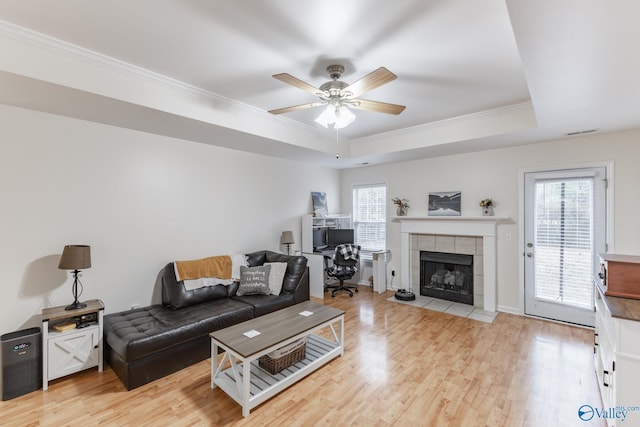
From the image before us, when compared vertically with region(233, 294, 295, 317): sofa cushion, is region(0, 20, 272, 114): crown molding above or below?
above

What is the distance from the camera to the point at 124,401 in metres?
2.31

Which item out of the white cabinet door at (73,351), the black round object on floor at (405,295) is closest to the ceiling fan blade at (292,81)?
the white cabinet door at (73,351)

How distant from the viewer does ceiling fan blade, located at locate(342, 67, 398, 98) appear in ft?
6.50

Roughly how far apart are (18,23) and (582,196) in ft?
19.4

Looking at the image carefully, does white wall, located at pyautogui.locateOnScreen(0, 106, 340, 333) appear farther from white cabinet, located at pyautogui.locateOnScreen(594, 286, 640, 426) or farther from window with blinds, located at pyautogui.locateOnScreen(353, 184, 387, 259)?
white cabinet, located at pyautogui.locateOnScreen(594, 286, 640, 426)

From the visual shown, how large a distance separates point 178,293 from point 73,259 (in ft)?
3.56

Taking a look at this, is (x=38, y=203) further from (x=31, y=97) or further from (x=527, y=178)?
(x=527, y=178)

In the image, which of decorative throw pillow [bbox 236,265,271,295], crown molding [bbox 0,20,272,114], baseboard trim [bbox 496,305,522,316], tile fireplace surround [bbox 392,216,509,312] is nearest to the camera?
crown molding [bbox 0,20,272,114]

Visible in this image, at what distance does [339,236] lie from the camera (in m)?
5.75

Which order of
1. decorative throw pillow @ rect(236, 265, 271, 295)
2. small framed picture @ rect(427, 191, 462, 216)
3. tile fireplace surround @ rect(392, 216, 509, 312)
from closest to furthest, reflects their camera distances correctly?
decorative throw pillow @ rect(236, 265, 271, 295), tile fireplace surround @ rect(392, 216, 509, 312), small framed picture @ rect(427, 191, 462, 216)

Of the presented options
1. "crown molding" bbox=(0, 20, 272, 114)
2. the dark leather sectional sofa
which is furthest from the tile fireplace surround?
"crown molding" bbox=(0, 20, 272, 114)

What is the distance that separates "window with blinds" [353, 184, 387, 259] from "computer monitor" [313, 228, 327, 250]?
79cm

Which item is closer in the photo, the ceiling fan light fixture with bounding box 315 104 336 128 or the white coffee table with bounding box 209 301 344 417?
the white coffee table with bounding box 209 301 344 417

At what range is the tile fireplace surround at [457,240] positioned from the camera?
14.3ft
